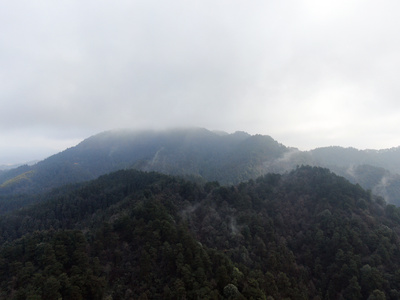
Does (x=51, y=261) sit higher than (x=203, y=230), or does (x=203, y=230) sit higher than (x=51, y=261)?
(x=51, y=261)

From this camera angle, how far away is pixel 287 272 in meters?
68.6

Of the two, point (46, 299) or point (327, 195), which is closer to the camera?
point (46, 299)

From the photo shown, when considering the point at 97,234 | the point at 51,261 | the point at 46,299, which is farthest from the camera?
the point at 97,234

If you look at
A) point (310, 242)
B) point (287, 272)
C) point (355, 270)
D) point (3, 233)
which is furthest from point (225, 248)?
point (3, 233)

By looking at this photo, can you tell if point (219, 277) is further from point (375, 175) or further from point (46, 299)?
point (375, 175)

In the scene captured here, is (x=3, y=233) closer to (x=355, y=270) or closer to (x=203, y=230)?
(x=203, y=230)

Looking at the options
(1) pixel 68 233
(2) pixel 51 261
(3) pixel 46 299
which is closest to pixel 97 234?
(1) pixel 68 233

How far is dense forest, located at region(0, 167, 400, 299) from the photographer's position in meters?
49.9

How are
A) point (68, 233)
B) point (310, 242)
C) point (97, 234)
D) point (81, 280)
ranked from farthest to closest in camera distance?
point (310, 242)
point (97, 234)
point (68, 233)
point (81, 280)

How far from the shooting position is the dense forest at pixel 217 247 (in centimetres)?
4994

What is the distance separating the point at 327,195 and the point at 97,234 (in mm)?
98873

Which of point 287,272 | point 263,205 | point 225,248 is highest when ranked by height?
point 263,205

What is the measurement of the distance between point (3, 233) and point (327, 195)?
545 ft

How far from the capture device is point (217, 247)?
77.1 metres
